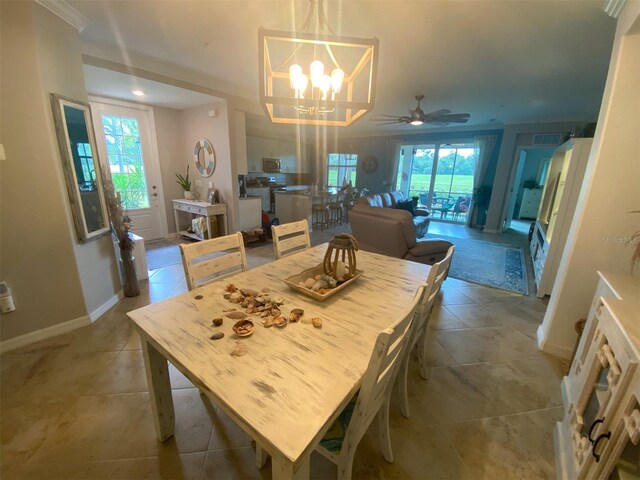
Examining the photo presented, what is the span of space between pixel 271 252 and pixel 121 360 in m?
2.47

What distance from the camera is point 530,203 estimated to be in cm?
742

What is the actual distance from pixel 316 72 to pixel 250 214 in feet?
11.7

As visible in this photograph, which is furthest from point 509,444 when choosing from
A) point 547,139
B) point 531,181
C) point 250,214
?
point 531,181

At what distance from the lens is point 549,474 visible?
1204 millimetres

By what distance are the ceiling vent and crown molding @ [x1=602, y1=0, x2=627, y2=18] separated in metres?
4.52

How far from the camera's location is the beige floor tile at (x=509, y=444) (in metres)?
1.22

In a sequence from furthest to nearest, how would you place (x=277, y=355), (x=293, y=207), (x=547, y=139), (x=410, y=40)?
(x=293, y=207), (x=547, y=139), (x=410, y=40), (x=277, y=355)

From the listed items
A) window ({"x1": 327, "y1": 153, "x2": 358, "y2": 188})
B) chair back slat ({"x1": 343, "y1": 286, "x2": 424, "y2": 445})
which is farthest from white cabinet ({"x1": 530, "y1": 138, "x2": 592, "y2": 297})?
window ({"x1": 327, "y1": 153, "x2": 358, "y2": 188})

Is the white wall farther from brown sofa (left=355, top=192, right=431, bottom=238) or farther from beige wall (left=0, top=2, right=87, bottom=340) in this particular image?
beige wall (left=0, top=2, right=87, bottom=340)

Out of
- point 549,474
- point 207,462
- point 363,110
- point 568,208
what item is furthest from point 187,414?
point 568,208

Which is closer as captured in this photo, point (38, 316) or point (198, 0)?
point (198, 0)

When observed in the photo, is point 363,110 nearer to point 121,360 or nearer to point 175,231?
point 121,360

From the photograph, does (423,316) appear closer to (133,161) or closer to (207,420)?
(207,420)

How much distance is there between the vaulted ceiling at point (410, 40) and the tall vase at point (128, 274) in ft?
6.78
